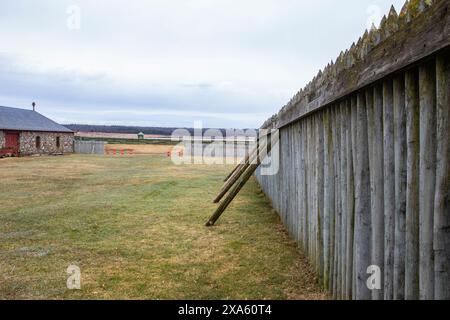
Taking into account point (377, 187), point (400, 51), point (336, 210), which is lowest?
point (336, 210)

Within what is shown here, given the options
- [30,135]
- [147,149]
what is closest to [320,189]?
[30,135]

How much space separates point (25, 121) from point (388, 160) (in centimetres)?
4264

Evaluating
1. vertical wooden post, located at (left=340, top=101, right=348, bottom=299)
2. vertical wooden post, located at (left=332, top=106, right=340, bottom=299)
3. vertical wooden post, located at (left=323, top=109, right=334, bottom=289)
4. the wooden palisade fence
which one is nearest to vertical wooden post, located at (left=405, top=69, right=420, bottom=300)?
the wooden palisade fence

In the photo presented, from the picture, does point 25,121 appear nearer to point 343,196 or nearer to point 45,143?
point 45,143

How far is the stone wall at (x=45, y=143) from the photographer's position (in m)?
37.3

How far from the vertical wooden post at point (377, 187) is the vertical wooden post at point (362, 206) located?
175 millimetres

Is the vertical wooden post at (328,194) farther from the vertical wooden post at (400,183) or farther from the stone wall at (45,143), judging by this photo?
the stone wall at (45,143)

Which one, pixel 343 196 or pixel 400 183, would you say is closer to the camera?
pixel 400 183

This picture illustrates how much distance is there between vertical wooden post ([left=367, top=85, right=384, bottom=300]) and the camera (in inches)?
108

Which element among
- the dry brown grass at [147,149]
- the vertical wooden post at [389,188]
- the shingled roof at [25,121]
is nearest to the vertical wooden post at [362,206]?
the vertical wooden post at [389,188]

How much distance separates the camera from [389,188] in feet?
8.42
